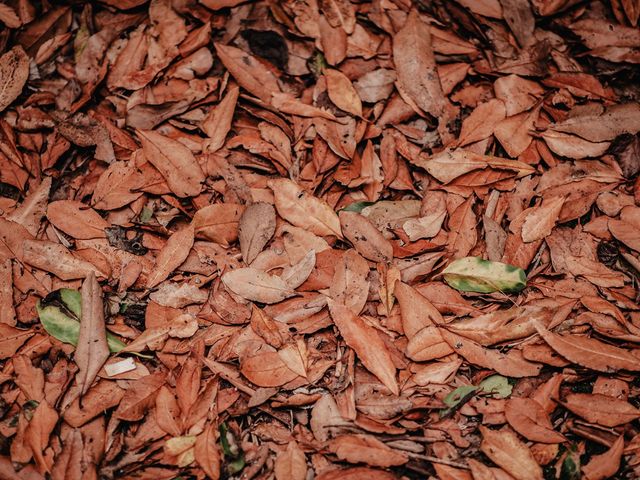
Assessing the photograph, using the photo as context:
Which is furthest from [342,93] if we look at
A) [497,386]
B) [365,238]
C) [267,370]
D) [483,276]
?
[497,386]

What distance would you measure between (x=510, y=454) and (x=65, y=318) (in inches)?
58.3

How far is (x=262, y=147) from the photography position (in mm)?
1927

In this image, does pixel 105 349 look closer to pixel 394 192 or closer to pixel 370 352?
pixel 370 352

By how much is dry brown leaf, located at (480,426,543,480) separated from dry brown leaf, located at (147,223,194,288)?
44.8 inches

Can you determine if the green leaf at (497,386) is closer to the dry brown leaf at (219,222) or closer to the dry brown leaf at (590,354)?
the dry brown leaf at (590,354)

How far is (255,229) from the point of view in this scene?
1.77 meters

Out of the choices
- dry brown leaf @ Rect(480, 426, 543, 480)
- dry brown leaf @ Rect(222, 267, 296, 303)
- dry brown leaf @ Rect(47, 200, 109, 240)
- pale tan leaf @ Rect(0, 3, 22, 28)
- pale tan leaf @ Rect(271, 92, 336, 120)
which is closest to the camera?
dry brown leaf @ Rect(480, 426, 543, 480)

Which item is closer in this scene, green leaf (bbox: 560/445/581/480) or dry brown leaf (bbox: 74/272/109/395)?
green leaf (bbox: 560/445/581/480)

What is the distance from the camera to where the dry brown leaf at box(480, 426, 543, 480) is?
57.9 inches

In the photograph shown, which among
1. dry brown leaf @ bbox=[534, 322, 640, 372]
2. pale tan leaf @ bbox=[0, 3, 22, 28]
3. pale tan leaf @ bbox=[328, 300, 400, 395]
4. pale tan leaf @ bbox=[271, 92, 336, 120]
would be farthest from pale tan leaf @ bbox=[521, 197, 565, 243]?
pale tan leaf @ bbox=[0, 3, 22, 28]

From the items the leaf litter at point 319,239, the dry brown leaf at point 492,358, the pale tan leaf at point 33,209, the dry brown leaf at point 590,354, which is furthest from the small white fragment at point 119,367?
the dry brown leaf at point 590,354

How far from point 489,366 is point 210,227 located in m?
1.05

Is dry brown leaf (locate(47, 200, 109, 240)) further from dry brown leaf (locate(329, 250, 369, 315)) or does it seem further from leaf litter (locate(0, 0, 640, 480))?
dry brown leaf (locate(329, 250, 369, 315))

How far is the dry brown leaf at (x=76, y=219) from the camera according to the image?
5.99 feet
